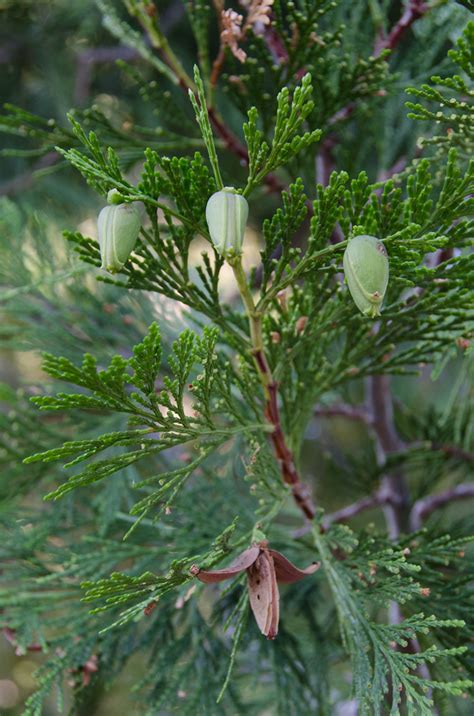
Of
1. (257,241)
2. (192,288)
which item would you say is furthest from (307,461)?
(192,288)

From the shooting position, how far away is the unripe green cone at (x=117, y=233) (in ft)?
1.90

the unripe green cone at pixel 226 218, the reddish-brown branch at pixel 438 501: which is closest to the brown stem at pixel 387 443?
the reddish-brown branch at pixel 438 501

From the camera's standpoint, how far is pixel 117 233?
1.90ft

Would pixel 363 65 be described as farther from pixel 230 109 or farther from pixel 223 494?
pixel 230 109

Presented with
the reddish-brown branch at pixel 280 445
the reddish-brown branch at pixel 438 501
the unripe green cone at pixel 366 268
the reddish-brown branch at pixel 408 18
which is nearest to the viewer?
the unripe green cone at pixel 366 268

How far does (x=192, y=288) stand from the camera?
68 centimetres

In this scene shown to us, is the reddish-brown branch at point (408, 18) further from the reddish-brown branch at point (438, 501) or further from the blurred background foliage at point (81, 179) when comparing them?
the reddish-brown branch at point (438, 501)

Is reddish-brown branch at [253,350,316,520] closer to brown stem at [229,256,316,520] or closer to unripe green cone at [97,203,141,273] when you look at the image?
brown stem at [229,256,316,520]

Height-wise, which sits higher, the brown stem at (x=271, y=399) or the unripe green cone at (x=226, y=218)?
the unripe green cone at (x=226, y=218)

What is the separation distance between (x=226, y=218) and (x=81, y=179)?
4.32 feet

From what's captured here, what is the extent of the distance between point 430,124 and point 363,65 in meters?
0.33

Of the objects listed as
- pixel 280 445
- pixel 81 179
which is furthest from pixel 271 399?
pixel 81 179

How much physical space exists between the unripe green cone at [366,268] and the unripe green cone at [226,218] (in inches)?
3.6

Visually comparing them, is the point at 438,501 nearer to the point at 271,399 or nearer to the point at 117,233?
the point at 271,399
